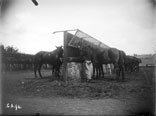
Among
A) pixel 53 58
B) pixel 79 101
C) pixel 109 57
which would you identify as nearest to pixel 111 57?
pixel 109 57

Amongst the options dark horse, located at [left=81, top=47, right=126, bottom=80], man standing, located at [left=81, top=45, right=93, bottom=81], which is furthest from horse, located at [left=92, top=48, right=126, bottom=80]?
man standing, located at [left=81, top=45, right=93, bottom=81]

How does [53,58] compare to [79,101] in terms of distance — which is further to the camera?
[53,58]

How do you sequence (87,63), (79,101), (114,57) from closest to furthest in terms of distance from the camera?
1. (79,101)
2. (114,57)
3. (87,63)

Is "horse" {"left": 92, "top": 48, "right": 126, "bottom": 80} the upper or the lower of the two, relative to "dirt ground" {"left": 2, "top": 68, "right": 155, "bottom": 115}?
upper

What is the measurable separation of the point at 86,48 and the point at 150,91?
2.19m

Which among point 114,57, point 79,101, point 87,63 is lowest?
point 79,101

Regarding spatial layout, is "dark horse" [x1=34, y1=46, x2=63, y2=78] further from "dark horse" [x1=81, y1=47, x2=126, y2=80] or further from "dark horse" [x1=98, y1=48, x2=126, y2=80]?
"dark horse" [x1=98, y1=48, x2=126, y2=80]

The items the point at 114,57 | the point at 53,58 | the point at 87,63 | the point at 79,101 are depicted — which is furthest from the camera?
the point at 53,58

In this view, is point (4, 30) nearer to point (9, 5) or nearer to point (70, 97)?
point (9, 5)

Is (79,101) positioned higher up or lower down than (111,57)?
lower down

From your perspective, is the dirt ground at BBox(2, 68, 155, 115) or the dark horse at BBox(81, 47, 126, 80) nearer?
the dirt ground at BBox(2, 68, 155, 115)

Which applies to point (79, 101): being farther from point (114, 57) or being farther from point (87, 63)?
point (114, 57)

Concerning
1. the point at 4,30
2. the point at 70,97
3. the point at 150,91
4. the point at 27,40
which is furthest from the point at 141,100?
the point at 4,30

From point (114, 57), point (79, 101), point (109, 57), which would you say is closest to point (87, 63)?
point (109, 57)
